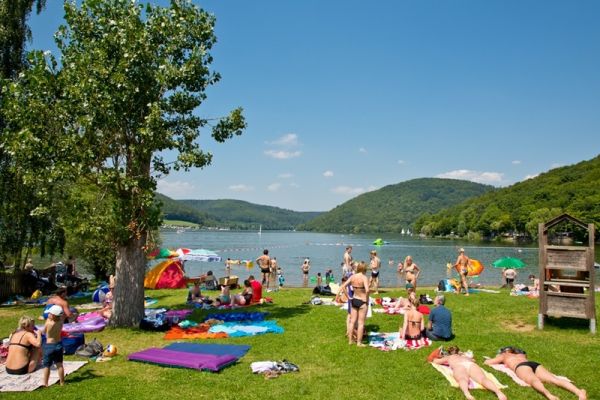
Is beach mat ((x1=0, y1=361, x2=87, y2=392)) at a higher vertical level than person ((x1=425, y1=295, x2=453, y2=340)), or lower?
lower

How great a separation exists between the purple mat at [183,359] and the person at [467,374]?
461 cm

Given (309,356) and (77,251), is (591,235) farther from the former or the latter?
(77,251)

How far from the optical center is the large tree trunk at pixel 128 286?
14273 mm

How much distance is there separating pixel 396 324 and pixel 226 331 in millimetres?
5051

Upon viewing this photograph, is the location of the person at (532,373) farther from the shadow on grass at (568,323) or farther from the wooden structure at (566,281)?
the shadow on grass at (568,323)

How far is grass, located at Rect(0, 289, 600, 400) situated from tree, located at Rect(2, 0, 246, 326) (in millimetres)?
3083

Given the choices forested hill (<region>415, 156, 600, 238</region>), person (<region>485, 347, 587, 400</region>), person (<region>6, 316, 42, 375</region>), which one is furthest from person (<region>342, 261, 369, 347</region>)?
forested hill (<region>415, 156, 600, 238</region>)

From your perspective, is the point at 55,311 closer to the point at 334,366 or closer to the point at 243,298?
the point at 334,366

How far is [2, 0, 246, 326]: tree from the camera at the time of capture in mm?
13461

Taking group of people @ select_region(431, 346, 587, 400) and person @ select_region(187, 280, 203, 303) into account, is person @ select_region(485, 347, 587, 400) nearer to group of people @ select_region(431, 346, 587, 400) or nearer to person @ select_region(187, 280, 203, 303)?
group of people @ select_region(431, 346, 587, 400)

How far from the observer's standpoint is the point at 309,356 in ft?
34.3

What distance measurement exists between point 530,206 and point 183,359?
132m

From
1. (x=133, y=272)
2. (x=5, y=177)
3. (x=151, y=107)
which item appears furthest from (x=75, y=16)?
(x=5, y=177)

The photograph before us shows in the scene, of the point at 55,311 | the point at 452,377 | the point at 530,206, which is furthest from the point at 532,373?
the point at 530,206
